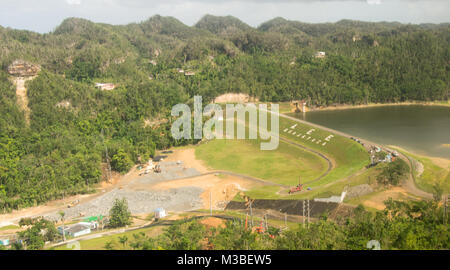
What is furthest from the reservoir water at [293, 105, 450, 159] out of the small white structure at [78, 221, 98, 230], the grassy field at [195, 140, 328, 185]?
the small white structure at [78, 221, 98, 230]

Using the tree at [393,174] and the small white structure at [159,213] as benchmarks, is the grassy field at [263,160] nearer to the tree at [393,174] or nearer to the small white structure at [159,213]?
the tree at [393,174]

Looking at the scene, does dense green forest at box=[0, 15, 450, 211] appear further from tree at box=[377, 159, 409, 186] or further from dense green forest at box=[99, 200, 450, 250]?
tree at box=[377, 159, 409, 186]

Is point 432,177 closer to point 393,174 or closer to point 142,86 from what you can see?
point 393,174

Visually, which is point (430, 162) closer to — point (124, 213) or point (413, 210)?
point (413, 210)

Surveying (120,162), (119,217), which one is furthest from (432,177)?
(120,162)

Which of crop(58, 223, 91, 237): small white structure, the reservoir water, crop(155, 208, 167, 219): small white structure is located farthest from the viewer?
the reservoir water

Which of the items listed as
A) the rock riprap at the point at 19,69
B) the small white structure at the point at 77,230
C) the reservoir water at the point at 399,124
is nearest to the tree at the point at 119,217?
the small white structure at the point at 77,230
